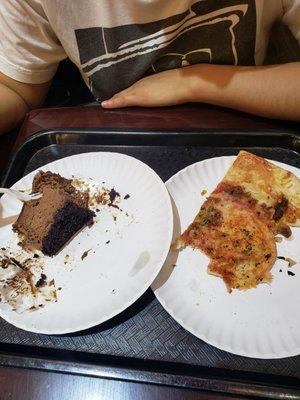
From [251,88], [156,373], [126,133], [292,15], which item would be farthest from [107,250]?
[292,15]

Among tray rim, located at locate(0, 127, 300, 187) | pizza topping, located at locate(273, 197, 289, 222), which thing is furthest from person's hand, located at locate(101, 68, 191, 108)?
pizza topping, located at locate(273, 197, 289, 222)

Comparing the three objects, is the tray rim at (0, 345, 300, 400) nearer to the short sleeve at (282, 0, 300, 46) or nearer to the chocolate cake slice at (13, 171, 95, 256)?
the chocolate cake slice at (13, 171, 95, 256)

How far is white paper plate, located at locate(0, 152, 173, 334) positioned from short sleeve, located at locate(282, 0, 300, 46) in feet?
2.25

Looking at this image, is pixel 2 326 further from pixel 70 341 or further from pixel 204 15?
pixel 204 15

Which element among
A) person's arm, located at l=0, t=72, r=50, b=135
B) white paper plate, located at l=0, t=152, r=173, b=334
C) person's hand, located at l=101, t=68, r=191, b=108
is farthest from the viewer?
person's arm, located at l=0, t=72, r=50, b=135

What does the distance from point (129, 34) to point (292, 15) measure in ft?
1.73

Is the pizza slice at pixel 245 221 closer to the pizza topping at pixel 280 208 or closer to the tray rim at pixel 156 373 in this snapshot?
the pizza topping at pixel 280 208

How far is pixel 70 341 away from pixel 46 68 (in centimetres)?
96

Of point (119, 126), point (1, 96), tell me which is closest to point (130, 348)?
point (119, 126)

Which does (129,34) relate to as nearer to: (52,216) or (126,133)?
(126,133)

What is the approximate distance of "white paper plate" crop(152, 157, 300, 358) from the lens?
0.77 metres

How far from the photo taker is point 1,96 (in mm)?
1293

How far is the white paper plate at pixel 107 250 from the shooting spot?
843 millimetres

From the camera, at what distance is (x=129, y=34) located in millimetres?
1129
